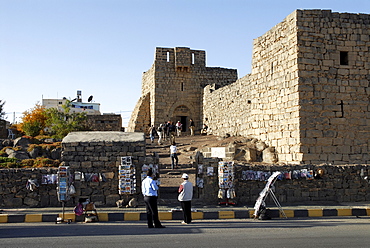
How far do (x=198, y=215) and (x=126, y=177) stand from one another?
242cm

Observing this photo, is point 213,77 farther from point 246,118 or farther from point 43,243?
point 43,243

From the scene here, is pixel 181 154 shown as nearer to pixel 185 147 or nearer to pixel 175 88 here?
pixel 185 147

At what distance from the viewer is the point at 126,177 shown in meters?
11.3

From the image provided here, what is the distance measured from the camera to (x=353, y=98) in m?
14.7

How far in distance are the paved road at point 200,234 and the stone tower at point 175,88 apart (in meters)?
20.8

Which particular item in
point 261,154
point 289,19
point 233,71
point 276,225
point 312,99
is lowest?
point 276,225

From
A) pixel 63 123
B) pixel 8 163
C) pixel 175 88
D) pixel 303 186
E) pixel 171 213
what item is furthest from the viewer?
pixel 175 88

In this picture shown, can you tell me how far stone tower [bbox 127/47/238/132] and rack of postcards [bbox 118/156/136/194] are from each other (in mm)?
18361

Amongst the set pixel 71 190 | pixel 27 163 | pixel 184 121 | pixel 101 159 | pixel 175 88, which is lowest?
pixel 71 190

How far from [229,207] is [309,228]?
313 cm

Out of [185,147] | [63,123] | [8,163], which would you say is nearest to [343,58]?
[185,147]

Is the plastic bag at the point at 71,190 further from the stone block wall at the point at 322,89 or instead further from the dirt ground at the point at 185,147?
the stone block wall at the point at 322,89

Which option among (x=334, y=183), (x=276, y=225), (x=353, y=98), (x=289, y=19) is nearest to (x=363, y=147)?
(x=353, y=98)

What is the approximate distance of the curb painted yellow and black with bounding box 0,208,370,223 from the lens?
9.84m
